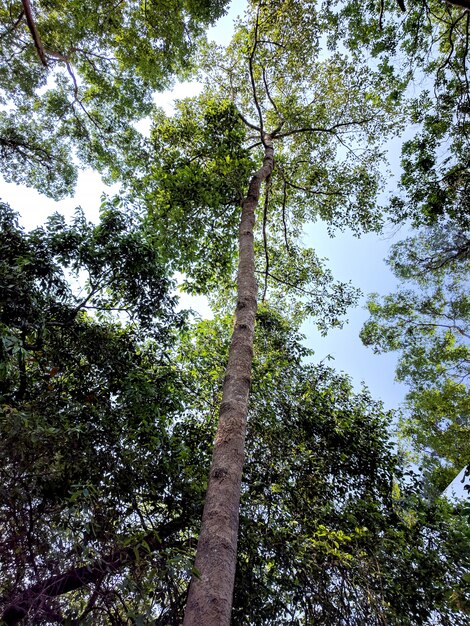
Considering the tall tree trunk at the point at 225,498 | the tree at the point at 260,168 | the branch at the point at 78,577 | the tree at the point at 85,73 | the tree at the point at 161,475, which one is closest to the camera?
the tall tree trunk at the point at 225,498

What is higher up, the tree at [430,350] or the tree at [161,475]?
the tree at [430,350]

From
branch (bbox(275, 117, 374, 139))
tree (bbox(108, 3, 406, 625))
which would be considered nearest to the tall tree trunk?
tree (bbox(108, 3, 406, 625))

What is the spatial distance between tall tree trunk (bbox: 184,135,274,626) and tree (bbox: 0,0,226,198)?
25.9 ft

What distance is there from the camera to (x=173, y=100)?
959 cm

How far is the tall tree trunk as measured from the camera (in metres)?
2.08

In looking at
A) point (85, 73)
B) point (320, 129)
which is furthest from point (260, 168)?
point (85, 73)

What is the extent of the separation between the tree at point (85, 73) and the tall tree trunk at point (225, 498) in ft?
25.9

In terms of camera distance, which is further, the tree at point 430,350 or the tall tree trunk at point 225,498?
the tree at point 430,350

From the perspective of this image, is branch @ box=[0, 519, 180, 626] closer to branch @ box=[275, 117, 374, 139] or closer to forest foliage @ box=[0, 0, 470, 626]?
forest foliage @ box=[0, 0, 470, 626]

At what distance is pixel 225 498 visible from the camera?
266 cm

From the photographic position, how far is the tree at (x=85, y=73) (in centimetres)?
860

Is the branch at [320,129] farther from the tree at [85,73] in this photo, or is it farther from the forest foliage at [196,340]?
the tree at [85,73]

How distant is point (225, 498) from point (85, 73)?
458 inches

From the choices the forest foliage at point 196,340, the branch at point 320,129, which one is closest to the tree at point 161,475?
the forest foliage at point 196,340
